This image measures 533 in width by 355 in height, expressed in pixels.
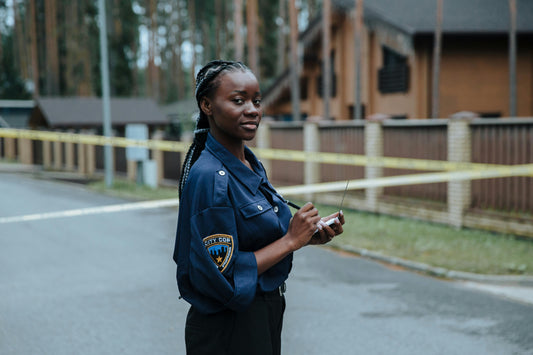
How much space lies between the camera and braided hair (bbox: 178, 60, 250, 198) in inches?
90.5

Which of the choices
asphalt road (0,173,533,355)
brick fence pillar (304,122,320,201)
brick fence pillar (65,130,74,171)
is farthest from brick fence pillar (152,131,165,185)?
asphalt road (0,173,533,355)

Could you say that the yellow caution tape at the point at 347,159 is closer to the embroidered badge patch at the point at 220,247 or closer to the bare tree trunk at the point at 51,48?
the embroidered badge patch at the point at 220,247

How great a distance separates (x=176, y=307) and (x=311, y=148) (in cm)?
936

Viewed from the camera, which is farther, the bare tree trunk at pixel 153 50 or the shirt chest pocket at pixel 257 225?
the bare tree trunk at pixel 153 50

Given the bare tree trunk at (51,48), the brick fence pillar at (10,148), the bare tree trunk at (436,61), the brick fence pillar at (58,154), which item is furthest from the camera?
the bare tree trunk at (51,48)

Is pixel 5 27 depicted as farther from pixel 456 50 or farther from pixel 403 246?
pixel 403 246

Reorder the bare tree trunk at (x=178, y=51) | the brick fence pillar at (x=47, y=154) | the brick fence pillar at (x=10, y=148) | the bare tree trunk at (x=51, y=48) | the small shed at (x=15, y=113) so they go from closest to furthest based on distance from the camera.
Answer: the brick fence pillar at (x=47, y=154) → the brick fence pillar at (x=10, y=148) → the small shed at (x=15, y=113) → the bare tree trunk at (x=51, y=48) → the bare tree trunk at (x=178, y=51)

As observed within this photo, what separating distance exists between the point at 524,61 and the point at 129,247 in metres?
18.9

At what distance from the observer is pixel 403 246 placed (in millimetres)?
9367

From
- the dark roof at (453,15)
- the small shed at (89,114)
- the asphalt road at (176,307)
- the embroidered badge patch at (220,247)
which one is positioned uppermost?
the dark roof at (453,15)

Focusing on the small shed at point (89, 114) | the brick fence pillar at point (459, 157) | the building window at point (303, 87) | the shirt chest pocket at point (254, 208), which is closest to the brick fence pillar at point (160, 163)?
the small shed at point (89, 114)

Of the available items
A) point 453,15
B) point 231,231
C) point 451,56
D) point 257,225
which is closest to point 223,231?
point 231,231

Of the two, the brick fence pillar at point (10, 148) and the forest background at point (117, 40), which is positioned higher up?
the forest background at point (117, 40)

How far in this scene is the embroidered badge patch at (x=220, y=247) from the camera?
7.10ft
